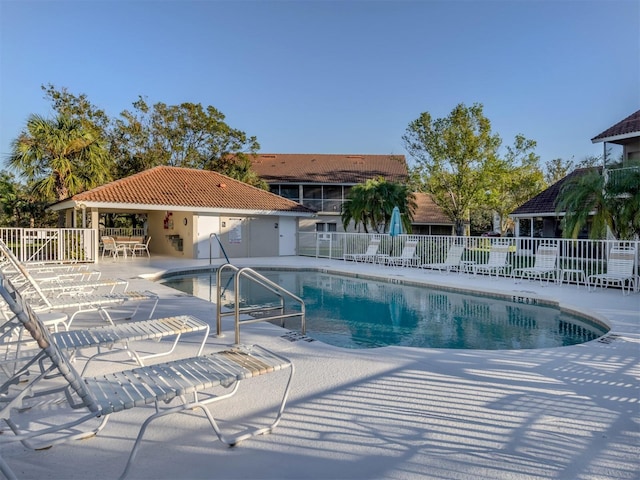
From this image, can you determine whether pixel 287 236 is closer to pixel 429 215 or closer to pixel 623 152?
pixel 623 152

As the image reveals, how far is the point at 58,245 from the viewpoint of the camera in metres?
17.2

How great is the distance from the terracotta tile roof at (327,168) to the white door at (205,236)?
615 inches

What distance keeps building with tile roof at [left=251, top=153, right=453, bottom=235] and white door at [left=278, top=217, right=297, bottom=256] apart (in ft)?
37.7

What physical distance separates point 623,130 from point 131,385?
71.8ft

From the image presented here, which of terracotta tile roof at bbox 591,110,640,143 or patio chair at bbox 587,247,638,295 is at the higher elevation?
terracotta tile roof at bbox 591,110,640,143

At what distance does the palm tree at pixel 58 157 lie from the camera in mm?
19094

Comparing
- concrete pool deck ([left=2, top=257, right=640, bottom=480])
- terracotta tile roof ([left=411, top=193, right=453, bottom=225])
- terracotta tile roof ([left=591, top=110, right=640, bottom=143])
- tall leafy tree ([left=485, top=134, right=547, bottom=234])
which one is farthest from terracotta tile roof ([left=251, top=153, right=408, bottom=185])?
concrete pool deck ([left=2, top=257, right=640, bottom=480])

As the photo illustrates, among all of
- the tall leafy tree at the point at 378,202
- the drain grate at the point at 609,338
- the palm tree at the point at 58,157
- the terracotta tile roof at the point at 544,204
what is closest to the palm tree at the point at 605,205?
the drain grate at the point at 609,338

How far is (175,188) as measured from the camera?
21594mm

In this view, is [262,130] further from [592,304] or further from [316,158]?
[592,304]

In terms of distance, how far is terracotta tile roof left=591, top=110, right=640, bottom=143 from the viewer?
1800 cm

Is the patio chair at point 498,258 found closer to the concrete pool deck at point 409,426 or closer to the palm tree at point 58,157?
the concrete pool deck at point 409,426

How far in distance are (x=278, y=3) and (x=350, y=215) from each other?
37.7 ft

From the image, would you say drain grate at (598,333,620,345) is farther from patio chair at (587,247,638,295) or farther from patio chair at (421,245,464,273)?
patio chair at (421,245,464,273)
